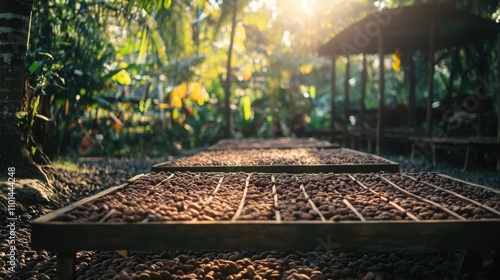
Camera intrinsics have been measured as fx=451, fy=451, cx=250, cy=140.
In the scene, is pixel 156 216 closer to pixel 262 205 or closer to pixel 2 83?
pixel 262 205

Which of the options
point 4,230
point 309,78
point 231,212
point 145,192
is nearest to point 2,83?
point 4,230

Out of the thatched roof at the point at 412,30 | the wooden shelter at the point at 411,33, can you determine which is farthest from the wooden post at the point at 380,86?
the thatched roof at the point at 412,30

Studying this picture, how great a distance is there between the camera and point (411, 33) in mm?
10242

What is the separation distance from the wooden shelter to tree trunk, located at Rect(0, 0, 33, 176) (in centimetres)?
642

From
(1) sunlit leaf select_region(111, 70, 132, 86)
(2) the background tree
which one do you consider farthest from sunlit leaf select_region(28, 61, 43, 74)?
(1) sunlit leaf select_region(111, 70, 132, 86)

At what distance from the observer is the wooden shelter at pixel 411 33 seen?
8406 millimetres

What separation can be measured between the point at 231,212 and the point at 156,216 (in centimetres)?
38

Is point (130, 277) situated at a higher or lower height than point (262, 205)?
lower

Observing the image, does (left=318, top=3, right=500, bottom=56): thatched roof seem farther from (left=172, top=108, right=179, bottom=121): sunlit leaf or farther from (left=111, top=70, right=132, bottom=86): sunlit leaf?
(left=111, top=70, right=132, bottom=86): sunlit leaf

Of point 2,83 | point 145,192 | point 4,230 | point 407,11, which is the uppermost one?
point 407,11

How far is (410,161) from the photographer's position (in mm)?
8664

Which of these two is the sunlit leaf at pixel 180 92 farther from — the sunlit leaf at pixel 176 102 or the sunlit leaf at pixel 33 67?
the sunlit leaf at pixel 33 67

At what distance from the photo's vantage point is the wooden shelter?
8.41 metres

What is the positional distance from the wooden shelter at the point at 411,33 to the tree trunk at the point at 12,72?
6.42m
